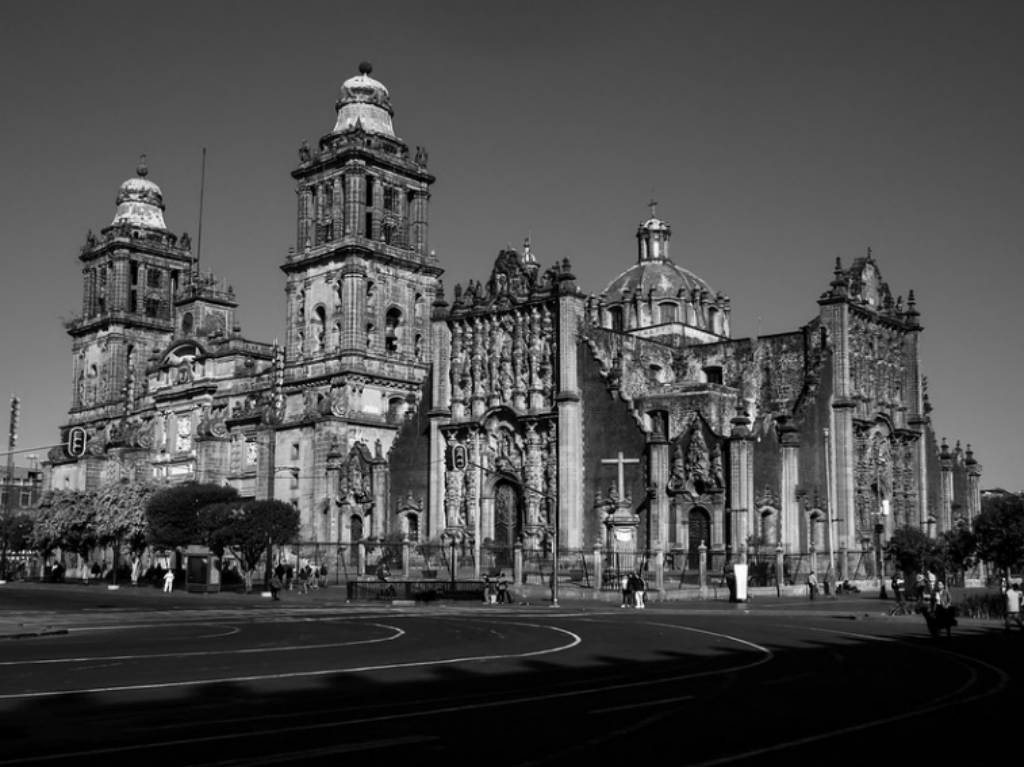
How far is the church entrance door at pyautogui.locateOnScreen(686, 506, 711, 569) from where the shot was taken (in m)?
63.2

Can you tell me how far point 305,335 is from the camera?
87.9m

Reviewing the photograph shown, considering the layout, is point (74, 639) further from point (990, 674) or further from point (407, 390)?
point (407, 390)

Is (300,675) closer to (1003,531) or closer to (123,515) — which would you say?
(1003,531)

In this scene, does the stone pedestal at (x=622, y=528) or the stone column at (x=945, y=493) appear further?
the stone column at (x=945, y=493)

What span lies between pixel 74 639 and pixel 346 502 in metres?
47.6

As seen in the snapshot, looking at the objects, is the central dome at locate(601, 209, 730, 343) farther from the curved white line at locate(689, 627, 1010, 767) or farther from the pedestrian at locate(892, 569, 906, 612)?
the curved white line at locate(689, 627, 1010, 767)

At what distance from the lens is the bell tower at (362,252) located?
281ft

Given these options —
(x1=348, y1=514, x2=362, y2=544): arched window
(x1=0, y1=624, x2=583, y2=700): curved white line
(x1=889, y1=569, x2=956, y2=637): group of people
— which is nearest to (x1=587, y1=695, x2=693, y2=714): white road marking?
(x1=0, y1=624, x2=583, y2=700): curved white line

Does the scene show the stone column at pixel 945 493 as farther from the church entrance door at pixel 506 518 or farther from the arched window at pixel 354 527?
the arched window at pixel 354 527

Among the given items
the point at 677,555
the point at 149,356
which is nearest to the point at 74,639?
the point at 677,555

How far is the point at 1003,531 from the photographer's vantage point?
4838cm

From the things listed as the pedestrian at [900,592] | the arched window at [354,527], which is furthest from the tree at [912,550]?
the arched window at [354,527]

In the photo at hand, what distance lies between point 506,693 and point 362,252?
6887 cm

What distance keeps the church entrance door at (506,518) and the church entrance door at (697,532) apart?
34.3 feet
